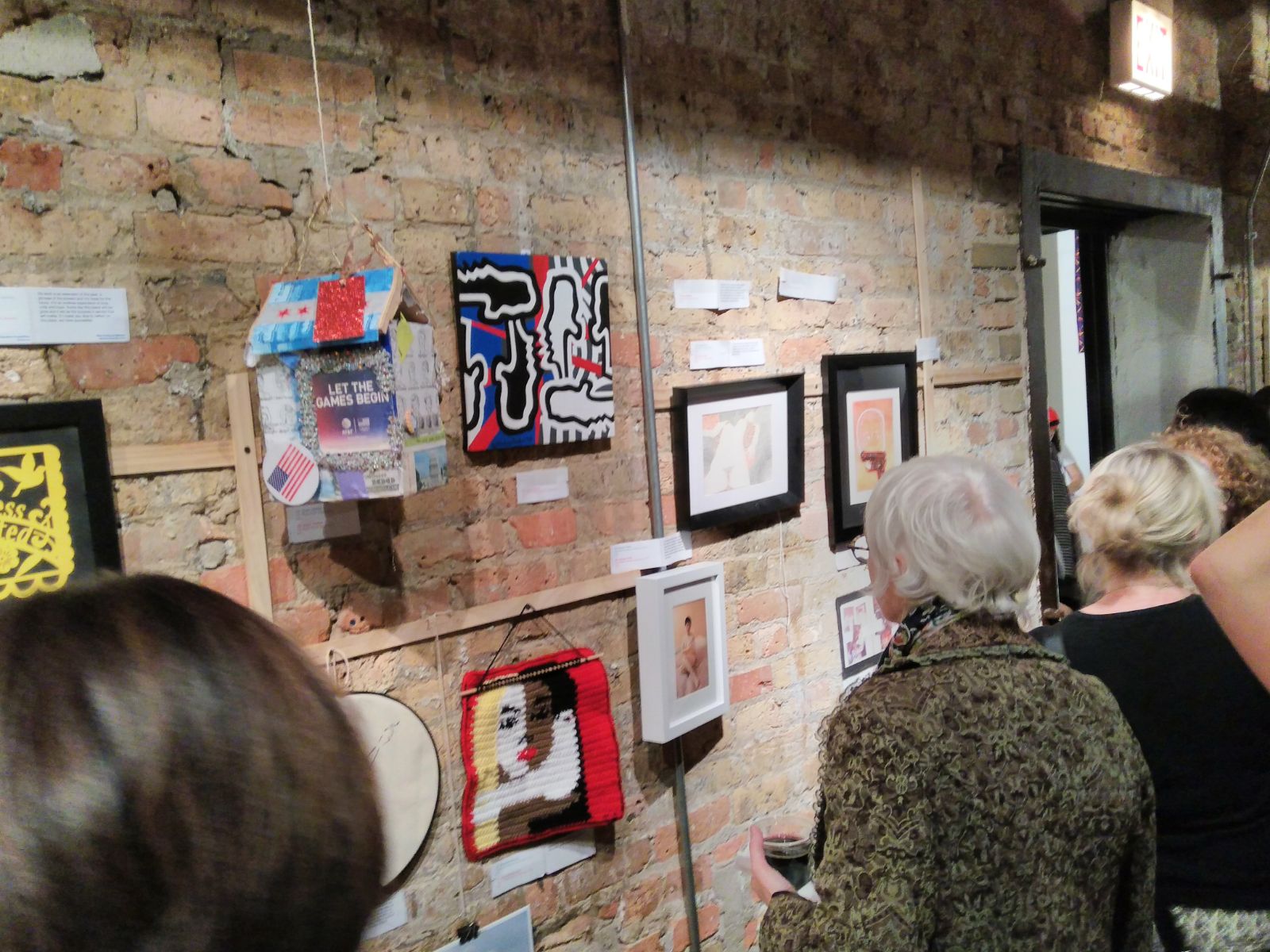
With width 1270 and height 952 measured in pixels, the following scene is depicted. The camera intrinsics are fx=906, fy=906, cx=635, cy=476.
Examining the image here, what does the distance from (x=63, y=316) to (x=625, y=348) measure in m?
1.04

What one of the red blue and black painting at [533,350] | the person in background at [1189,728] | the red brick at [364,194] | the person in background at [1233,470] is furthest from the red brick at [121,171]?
the person in background at [1233,470]

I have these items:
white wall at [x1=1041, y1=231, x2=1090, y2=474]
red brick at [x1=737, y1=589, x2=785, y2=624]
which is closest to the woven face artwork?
red brick at [x1=737, y1=589, x2=785, y2=624]

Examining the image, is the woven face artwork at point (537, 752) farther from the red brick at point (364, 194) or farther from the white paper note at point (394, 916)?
the red brick at point (364, 194)

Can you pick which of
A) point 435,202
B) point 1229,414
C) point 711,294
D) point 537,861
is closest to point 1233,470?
point 1229,414

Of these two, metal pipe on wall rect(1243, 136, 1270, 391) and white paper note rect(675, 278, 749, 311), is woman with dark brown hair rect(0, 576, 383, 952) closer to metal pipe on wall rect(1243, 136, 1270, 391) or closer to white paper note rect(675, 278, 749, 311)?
white paper note rect(675, 278, 749, 311)

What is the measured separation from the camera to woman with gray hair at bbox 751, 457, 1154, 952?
1220 mm

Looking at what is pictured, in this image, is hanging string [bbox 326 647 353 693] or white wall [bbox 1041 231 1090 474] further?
white wall [bbox 1041 231 1090 474]

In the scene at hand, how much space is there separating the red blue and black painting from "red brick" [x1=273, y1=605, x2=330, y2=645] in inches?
15.6

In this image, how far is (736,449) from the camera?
2.14 metres

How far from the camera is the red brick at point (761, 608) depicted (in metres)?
2.23

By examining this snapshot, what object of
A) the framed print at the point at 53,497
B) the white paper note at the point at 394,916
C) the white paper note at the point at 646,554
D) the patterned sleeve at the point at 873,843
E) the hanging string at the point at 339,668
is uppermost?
the framed print at the point at 53,497

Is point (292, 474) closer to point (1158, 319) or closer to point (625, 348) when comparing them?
point (625, 348)

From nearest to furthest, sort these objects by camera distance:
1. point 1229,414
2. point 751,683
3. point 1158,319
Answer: point 751,683 < point 1229,414 < point 1158,319

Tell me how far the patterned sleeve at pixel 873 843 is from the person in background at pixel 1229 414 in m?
2.24
